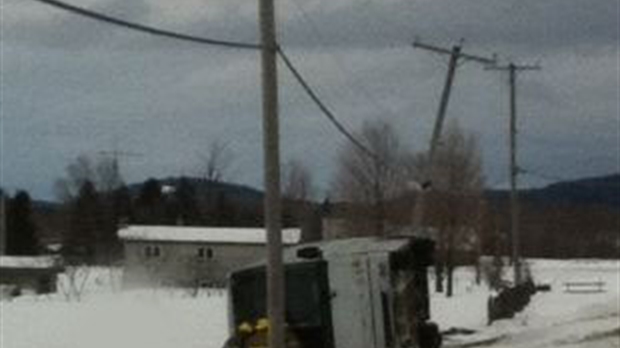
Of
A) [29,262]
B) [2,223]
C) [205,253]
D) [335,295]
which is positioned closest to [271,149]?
[335,295]

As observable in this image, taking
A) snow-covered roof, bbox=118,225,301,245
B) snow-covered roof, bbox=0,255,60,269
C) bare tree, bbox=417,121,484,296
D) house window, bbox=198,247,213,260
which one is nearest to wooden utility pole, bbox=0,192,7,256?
snow-covered roof, bbox=0,255,60,269

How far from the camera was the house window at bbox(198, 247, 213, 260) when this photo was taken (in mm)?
125875

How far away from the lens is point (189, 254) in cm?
12594

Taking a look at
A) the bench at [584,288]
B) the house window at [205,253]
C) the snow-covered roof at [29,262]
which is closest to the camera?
the bench at [584,288]

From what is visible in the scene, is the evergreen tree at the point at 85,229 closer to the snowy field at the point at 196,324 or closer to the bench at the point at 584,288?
the bench at the point at 584,288

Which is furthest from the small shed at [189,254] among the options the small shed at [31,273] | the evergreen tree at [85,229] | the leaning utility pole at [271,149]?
the leaning utility pole at [271,149]

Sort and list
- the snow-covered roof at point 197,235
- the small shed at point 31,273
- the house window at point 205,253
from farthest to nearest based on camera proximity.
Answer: the snow-covered roof at point 197,235
the house window at point 205,253
the small shed at point 31,273

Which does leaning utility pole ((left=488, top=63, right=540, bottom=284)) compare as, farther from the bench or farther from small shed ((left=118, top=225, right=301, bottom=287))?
small shed ((left=118, top=225, right=301, bottom=287))

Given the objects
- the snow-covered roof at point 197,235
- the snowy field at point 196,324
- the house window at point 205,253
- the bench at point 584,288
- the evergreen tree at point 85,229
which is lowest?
the snowy field at point 196,324

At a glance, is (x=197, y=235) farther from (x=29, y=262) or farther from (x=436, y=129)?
(x=436, y=129)

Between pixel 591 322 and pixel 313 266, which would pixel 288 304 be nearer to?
pixel 313 266

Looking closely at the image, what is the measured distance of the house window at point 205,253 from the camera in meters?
126

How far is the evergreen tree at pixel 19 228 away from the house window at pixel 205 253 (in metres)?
41.6

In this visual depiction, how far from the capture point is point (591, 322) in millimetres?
49562
